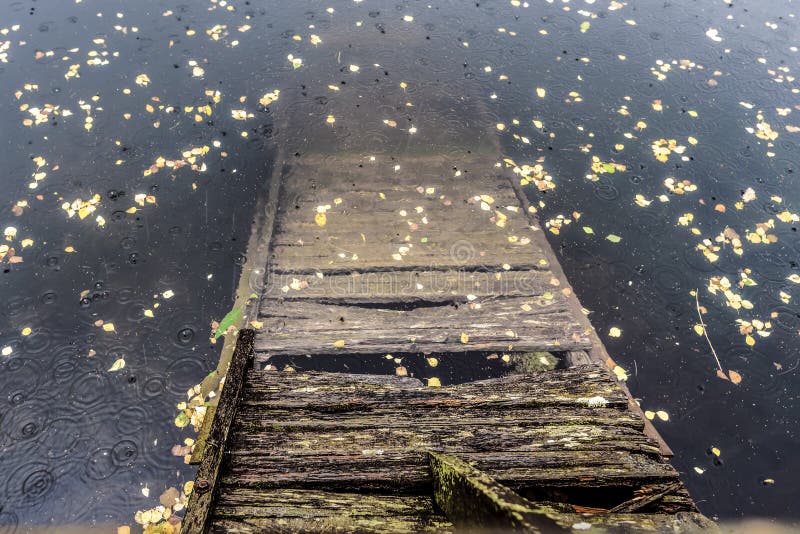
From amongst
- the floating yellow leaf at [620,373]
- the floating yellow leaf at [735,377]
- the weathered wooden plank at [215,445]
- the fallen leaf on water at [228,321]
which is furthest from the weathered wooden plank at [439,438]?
the floating yellow leaf at [735,377]

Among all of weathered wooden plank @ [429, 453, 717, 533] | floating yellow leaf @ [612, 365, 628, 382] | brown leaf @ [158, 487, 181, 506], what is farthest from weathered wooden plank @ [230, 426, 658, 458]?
floating yellow leaf @ [612, 365, 628, 382]

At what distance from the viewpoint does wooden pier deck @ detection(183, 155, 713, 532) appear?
2176 millimetres

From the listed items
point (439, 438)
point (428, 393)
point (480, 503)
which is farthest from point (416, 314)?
point (480, 503)

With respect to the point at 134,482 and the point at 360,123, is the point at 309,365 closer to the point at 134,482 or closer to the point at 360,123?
the point at 134,482

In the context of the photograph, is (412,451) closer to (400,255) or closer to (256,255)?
(400,255)

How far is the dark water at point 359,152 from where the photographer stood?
4.28m

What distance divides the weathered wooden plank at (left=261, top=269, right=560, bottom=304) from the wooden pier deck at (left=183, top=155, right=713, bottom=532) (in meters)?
0.01

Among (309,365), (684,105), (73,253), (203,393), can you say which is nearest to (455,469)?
(309,365)

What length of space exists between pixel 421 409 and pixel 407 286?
2288 mm

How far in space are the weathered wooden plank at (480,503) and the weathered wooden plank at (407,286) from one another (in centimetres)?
271

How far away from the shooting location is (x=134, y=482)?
155 inches

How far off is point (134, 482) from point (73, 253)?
2848 mm

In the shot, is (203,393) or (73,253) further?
(73,253)

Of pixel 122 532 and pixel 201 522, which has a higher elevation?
pixel 201 522
